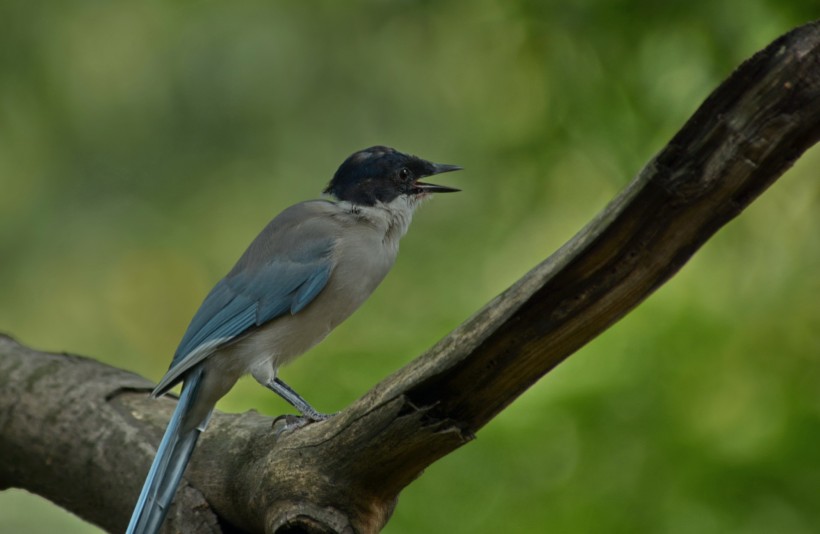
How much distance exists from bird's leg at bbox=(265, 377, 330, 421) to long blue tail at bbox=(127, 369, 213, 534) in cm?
35

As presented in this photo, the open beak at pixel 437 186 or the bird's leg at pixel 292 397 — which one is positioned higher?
the open beak at pixel 437 186

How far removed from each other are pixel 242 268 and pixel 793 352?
85.6 inches

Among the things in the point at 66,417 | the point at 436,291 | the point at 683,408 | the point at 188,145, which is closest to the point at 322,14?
the point at 188,145

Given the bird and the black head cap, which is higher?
the black head cap

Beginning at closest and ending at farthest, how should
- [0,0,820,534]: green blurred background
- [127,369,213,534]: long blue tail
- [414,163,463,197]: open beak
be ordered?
[127,369,213,534]: long blue tail
[0,0,820,534]: green blurred background
[414,163,463,197]: open beak

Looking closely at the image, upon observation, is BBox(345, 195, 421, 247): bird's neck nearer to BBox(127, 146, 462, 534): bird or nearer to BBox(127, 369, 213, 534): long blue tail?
BBox(127, 146, 462, 534): bird

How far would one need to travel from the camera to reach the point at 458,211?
546cm

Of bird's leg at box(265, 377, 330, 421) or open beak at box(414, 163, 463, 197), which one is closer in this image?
bird's leg at box(265, 377, 330, 421)

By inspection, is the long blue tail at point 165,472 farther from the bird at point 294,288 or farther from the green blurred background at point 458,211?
the green blurred background at point 458,211

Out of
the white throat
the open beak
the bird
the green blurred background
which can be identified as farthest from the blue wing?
the open beak

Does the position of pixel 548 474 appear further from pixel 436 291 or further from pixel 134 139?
pixel 134 139

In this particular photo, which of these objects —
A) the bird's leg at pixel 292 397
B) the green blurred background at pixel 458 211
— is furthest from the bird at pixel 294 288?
the green blurred background at pixel 458 211

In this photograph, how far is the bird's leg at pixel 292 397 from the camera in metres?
4.05

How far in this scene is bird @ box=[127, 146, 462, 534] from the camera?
411 centimetres
